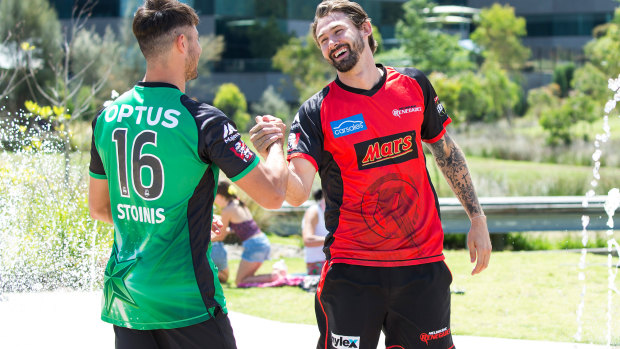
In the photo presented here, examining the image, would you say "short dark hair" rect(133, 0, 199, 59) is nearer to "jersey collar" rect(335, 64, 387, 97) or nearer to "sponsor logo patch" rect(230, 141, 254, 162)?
"sponsor logo patch" rect(230, 141, 254, 162)

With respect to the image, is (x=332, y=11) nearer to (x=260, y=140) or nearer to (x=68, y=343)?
(x=260, y=140)

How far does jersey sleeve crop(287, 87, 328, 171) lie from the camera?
11.5 ft

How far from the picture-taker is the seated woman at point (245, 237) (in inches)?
331

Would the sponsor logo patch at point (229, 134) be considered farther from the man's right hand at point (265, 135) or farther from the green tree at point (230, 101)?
the green tree at point (230, 101)

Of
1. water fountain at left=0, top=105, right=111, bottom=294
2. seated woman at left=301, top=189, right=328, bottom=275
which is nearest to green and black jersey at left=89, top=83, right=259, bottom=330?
water fountain at left=0, top=105, right=111, bottom=294

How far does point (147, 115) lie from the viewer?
2.74m

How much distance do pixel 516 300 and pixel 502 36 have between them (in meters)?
37.0

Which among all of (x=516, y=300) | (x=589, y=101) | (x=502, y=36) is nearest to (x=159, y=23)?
(x=516, y=300)

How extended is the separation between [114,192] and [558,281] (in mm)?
6474

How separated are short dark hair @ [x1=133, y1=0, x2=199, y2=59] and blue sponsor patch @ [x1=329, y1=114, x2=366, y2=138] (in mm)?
973

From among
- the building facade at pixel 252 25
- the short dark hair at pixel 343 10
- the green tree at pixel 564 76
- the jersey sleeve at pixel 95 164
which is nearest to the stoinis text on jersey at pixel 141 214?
the jersey sleeve at pixel 95 164

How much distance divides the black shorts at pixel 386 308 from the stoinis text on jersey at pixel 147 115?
1.19m

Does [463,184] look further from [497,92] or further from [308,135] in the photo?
[497,92]

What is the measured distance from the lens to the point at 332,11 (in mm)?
3752
